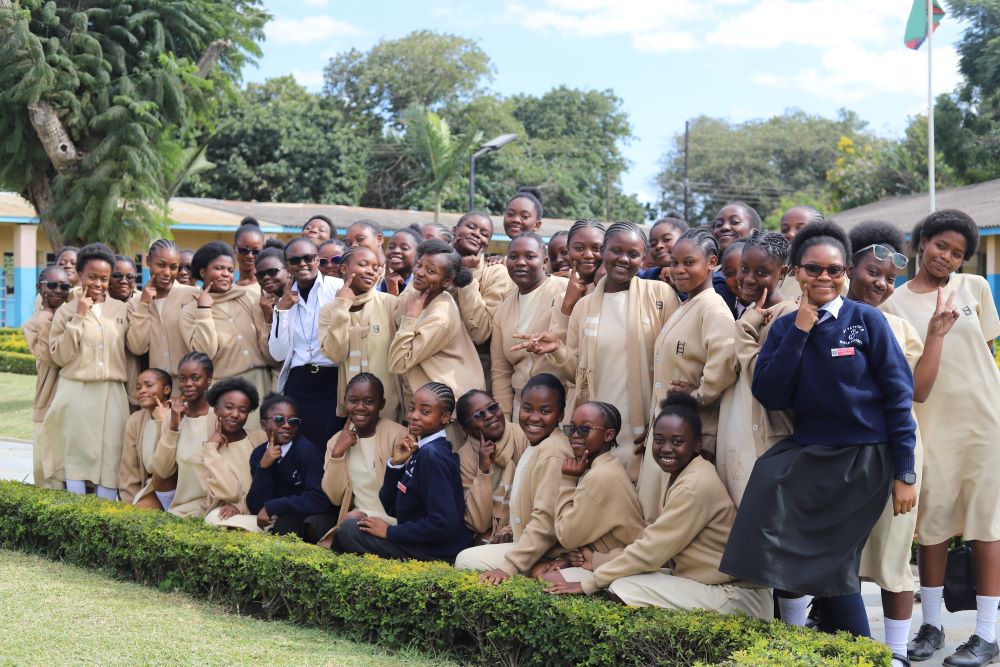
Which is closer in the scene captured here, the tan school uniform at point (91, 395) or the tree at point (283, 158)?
the tan school uniform at point (91, 395)

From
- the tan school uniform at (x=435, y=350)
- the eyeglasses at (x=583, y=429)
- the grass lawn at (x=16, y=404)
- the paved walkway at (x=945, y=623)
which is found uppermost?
the tan school uniform at (x=435, y=350)

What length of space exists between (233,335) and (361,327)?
4.18 feet

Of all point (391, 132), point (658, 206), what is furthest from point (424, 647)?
point (658, 206)

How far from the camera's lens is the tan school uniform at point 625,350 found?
5.27 meters

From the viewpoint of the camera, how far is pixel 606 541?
500cm

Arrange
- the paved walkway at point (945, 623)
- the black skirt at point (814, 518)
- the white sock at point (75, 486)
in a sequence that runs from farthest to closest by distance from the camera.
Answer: the white sock at point (75, 486)
the paved walkway at point (945, 623)
the black skirt at point (814, 518)

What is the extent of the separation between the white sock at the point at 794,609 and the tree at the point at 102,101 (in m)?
13.3

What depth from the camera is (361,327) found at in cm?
628

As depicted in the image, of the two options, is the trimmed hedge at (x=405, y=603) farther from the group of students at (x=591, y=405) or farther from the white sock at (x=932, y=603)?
the white sock at (x=932, y=603)

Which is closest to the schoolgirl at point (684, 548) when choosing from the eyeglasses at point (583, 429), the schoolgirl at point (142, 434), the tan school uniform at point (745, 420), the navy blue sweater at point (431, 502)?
the tan school uniform at point (745, 420)

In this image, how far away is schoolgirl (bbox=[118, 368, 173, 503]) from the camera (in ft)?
23.6

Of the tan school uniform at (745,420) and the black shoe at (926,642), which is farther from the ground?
the tan school uniform at (745,420)

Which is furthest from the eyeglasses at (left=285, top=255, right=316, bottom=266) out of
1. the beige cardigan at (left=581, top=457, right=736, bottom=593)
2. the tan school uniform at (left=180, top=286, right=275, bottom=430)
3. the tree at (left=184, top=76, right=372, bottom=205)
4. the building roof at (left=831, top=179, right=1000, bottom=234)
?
the tree at (left=184, top=76, right=372, bottom=205)

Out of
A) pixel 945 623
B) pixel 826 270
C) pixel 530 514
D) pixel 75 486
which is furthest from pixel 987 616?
pixel 75 486
